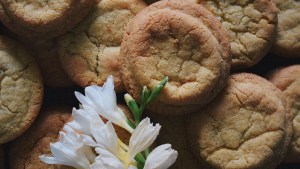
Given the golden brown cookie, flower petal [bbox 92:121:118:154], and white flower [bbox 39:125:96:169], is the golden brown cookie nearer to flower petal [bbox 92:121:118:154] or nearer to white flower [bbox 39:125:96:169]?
white flower [bbox 39:125:96:169]

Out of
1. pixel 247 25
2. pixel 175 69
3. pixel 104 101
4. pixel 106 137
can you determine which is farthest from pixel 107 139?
pixel 247 25

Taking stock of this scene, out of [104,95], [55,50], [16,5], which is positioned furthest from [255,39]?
[16,5]

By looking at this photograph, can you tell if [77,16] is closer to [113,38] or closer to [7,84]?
[113,38]

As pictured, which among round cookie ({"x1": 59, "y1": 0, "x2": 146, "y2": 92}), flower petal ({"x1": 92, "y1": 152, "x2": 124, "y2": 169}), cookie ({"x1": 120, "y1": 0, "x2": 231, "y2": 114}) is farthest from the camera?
round cookie ({"x1": 59, "y1": 0, "x2": 146, "y2": 92})

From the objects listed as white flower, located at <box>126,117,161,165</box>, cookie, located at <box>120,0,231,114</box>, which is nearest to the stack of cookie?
cookie, located at <box>120,0,231,114</box>

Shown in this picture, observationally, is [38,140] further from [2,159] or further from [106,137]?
[106,137]

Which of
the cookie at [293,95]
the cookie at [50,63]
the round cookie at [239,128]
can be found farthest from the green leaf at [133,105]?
the cookie at [293,95]
